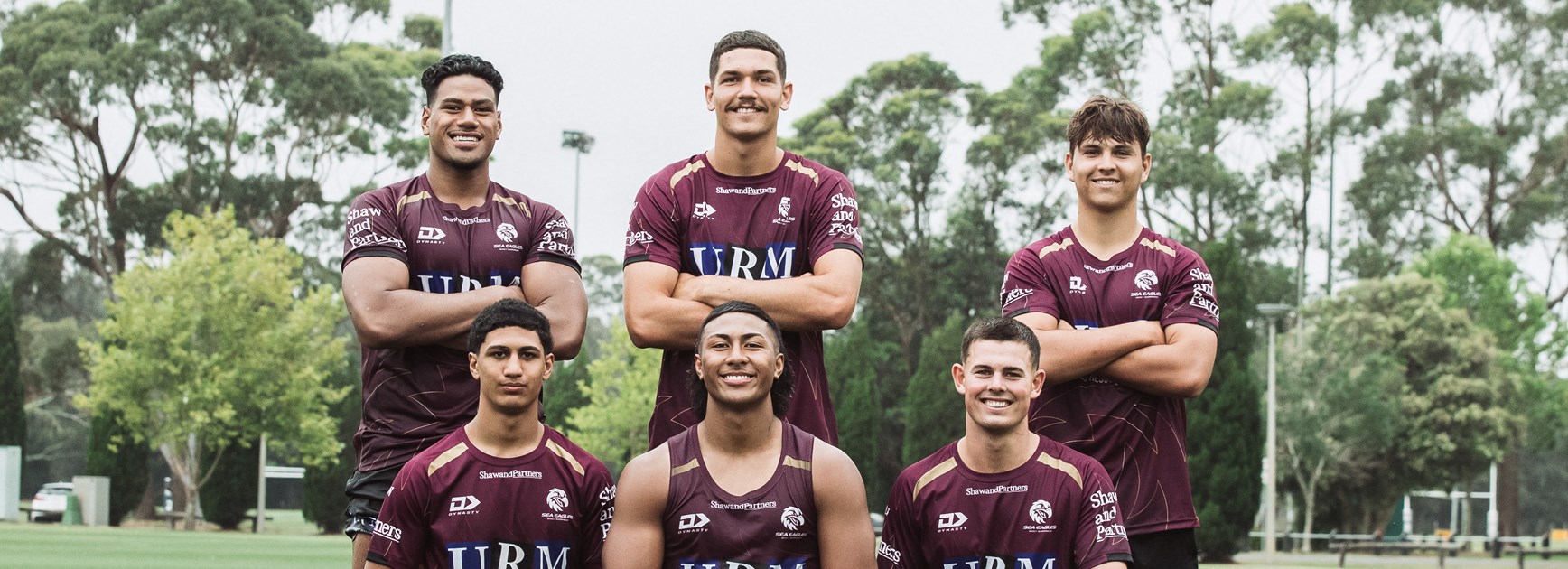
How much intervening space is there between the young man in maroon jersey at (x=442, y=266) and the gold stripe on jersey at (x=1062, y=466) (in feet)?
5.89

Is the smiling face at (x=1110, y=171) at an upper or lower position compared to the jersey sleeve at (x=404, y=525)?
upper

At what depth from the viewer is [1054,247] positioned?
19.2 feet

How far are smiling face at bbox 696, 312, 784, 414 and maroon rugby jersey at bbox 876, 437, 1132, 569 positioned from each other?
630 millimetres

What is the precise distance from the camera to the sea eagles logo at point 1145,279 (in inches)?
225

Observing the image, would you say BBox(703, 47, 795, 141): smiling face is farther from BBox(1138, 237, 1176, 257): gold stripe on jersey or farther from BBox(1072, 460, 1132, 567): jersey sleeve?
BBox(1072, 460, 1132, 567): jersey sleeve

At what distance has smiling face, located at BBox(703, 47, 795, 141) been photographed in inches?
226

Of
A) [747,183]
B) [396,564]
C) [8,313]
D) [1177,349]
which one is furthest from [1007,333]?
[8,313]

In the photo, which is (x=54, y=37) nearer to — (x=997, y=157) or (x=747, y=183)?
(x=997, y=157)

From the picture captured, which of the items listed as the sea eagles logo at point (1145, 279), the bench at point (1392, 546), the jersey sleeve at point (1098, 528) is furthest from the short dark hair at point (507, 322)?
the bench at point (1392, 546)

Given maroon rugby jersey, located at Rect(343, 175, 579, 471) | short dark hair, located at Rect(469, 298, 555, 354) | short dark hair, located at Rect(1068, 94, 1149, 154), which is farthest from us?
maroon rugby jersey, located at Rect(343, 175, 579, 471)

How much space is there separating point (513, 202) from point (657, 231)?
661 mm

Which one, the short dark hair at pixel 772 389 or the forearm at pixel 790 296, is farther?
the forearm at pixel 790 296

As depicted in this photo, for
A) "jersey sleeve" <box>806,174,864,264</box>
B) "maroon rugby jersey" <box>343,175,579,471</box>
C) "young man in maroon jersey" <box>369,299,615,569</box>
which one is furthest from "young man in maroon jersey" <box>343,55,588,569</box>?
"jersey sleeve" <box>806,174,864,264</box>

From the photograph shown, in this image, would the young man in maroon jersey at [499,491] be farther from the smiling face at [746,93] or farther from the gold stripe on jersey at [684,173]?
the smiling face at [746,93]
